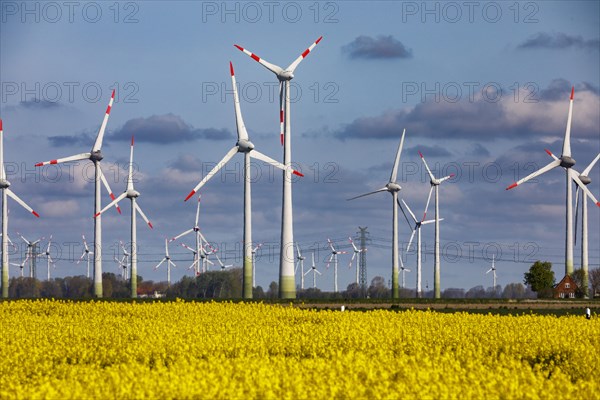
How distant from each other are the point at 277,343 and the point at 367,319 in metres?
13.6

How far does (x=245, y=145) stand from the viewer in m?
108

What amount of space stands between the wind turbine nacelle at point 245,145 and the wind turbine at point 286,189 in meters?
5.80

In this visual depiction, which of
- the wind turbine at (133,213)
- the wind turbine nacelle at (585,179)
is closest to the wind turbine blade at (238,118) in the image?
the wind turbine at (133,213)

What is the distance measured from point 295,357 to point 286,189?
62.9 meters

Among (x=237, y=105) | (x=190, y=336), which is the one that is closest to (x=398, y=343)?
(x=190, y=336)

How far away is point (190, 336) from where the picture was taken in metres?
41.9

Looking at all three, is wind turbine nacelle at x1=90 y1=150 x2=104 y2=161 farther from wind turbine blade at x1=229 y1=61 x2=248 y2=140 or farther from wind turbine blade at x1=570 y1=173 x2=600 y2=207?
wind turbine blade at x1=570 y1=173 x2=600 y2=207

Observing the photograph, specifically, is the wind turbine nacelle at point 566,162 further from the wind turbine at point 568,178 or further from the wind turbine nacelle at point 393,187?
the wind turbine nacelle at point 393,187

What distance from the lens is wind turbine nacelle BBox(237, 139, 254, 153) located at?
108 meters

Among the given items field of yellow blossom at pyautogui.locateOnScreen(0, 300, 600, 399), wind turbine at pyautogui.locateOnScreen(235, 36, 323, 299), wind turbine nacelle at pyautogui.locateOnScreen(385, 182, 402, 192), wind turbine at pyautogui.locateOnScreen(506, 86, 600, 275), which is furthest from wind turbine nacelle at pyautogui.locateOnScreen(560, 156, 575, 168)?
field of yellow blossom at pyautogui.locateOnScreen(0, 300, 600, 399)

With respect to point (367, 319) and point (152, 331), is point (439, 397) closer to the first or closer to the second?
point (152, 331)

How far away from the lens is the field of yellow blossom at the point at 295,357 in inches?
1011

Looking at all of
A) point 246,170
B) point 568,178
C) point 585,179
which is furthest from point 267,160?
point 585,179

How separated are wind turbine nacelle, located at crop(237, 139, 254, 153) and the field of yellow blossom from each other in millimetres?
44525
